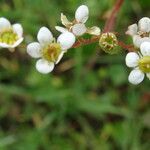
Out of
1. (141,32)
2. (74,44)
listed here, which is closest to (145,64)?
(141,32)

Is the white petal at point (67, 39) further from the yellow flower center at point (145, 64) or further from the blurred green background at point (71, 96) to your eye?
the blurred green background at point (71, 96)

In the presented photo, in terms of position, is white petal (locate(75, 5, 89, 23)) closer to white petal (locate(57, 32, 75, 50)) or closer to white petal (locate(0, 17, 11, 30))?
white petal (locate(57, 32, 75, 50))

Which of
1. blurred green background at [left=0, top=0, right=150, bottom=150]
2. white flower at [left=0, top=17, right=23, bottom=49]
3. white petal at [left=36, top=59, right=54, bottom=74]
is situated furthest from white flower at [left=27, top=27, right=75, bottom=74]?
blurred green background at [left=0, top=0, right=150, bottom=150]

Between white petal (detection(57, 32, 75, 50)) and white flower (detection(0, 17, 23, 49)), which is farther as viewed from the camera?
white flower (detection(0, 17, 23, 49))

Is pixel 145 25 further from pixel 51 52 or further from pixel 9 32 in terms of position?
pixel 9 32

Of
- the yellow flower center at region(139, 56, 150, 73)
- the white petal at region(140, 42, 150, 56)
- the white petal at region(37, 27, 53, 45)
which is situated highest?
the white petal at region(37, 27, 53, 45)

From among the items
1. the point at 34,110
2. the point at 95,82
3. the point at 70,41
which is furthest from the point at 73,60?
the point at 70,41

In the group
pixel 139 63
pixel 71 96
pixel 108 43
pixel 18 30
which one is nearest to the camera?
pixel 108 43
